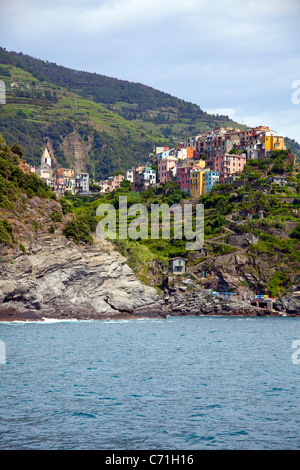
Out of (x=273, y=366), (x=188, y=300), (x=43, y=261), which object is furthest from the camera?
(x=188, y=300)

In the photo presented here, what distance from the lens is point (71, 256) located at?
76.3 metres

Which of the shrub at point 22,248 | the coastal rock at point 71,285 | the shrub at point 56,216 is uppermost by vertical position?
the shrub at point 56,216

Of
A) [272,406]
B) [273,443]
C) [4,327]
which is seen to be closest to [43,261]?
[4,327]

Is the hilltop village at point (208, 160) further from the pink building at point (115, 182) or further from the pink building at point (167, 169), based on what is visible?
the pink building at point (115, 182)

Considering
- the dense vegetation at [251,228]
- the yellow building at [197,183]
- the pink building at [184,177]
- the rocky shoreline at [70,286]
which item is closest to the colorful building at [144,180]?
the pink building at [184,177]

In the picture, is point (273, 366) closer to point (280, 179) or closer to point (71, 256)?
point (71, 256)

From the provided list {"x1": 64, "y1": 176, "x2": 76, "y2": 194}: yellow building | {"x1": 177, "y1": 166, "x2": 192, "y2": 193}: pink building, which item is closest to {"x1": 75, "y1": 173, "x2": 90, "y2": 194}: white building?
{"x1": 64, "y1": 176, "x2": 76, "y2": 194}: yellow building

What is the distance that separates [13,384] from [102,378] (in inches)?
183

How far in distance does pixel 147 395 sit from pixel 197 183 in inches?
4333

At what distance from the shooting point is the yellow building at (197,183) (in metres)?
134

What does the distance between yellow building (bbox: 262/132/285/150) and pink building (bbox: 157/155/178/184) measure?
77.1ft

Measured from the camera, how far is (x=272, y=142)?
135750 millimetres

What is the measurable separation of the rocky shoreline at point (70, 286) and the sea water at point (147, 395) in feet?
69.6

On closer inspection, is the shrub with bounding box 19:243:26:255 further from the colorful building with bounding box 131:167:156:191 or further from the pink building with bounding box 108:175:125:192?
the pink building with bounding box 108:175:125:192
